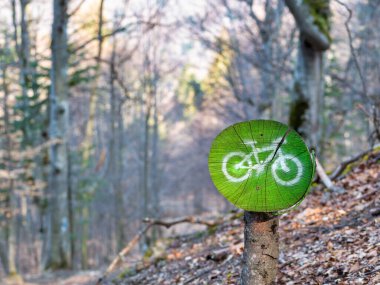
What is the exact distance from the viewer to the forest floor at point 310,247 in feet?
11.3

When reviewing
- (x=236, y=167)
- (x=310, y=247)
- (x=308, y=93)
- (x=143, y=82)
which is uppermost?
(x=143, y=82)

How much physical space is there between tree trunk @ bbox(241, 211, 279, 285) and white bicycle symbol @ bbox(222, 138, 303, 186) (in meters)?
0.28

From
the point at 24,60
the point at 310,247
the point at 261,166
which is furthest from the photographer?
the point at 24,60

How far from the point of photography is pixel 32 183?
50.7 feet

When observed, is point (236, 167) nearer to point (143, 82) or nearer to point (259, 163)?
point (259, 163)

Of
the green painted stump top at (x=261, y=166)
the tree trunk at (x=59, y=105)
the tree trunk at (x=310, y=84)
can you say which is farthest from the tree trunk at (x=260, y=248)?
the tree trunk at (x=59, y=105)

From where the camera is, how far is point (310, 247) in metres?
4.07

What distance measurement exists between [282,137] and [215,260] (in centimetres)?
244

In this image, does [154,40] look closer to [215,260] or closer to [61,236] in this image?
[61,236]

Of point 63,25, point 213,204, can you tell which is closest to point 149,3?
point 63,25

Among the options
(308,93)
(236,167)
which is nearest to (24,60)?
(308,93)

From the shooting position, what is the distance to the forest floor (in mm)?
3449

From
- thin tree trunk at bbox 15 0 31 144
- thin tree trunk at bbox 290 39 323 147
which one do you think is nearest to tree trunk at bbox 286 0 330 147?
thin tree trunk at bbox 290 39 323 147

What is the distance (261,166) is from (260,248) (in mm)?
Result: 567
